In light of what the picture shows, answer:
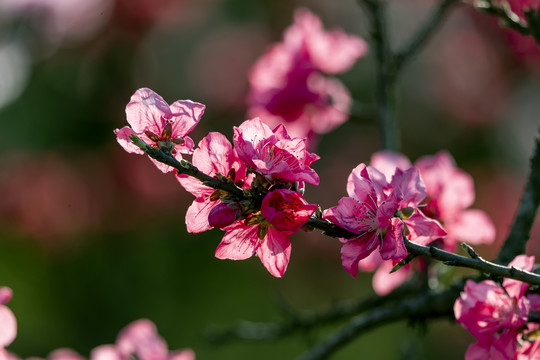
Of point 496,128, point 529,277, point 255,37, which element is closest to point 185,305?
point 255,37

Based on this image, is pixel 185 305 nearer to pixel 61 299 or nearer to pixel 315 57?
pixel 61 299

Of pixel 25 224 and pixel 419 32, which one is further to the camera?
pixel 25 224

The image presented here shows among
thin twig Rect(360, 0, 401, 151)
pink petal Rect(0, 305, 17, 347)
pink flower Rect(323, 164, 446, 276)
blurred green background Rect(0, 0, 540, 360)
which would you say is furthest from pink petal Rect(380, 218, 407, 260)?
blurred green background Rect(0, 0, 540, 360)

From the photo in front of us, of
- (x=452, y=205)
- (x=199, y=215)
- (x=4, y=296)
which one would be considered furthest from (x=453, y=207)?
(x=4, y=296)

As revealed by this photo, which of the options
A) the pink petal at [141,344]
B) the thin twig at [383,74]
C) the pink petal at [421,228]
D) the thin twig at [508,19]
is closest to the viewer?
the pink petal at [421,228]

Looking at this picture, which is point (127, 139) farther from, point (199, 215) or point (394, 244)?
Result: point (394, 244)

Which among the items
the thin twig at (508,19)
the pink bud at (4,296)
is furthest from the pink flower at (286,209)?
the thin twig at (508,19)

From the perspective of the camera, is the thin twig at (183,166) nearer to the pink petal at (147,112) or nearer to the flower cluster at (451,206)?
the pink petal at (147,112)
